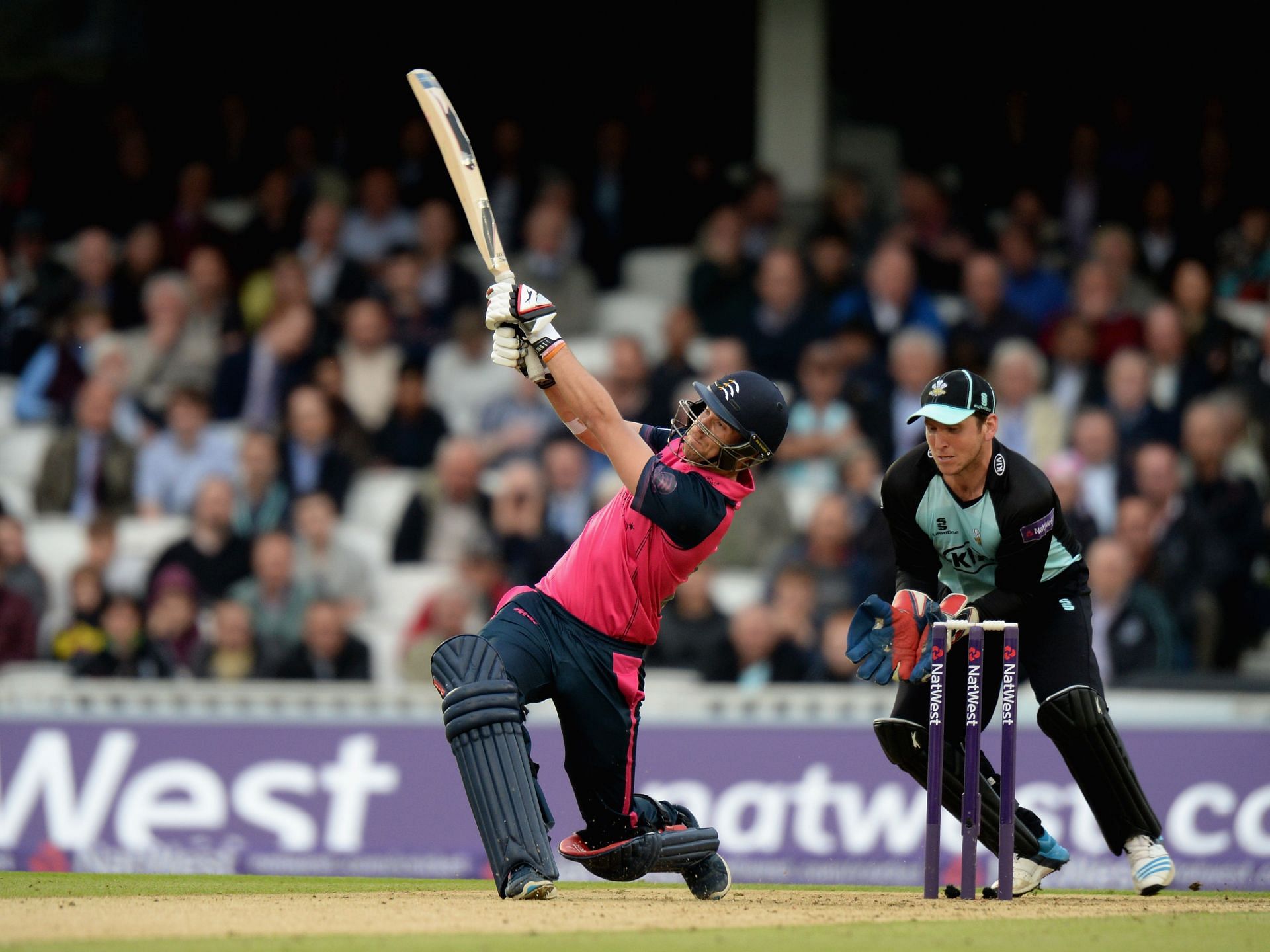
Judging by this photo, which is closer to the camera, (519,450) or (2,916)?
(2,916)

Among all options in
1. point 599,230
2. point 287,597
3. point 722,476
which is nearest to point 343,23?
point 599,230

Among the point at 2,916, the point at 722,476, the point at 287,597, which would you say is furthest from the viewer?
the point at 287,597

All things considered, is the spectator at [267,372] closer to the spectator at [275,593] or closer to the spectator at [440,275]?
the spectator at [440,275]

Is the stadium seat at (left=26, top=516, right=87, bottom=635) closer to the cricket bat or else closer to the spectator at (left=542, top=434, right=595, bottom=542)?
the spectator at (left=542, top=434, right=595, bottom=542)

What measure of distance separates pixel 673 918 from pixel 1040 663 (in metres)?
1.79

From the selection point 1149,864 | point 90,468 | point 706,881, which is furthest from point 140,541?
point 1149,864

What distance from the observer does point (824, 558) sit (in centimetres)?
1179

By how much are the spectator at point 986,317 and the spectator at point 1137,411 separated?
851 mm

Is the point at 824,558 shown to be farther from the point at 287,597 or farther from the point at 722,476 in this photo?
the point at 722,476

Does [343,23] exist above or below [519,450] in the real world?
above

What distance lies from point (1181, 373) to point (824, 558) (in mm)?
2939

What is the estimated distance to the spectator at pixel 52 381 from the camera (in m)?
14.1

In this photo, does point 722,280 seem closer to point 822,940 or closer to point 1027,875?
point 1027,875

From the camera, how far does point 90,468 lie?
13352 millimetres
